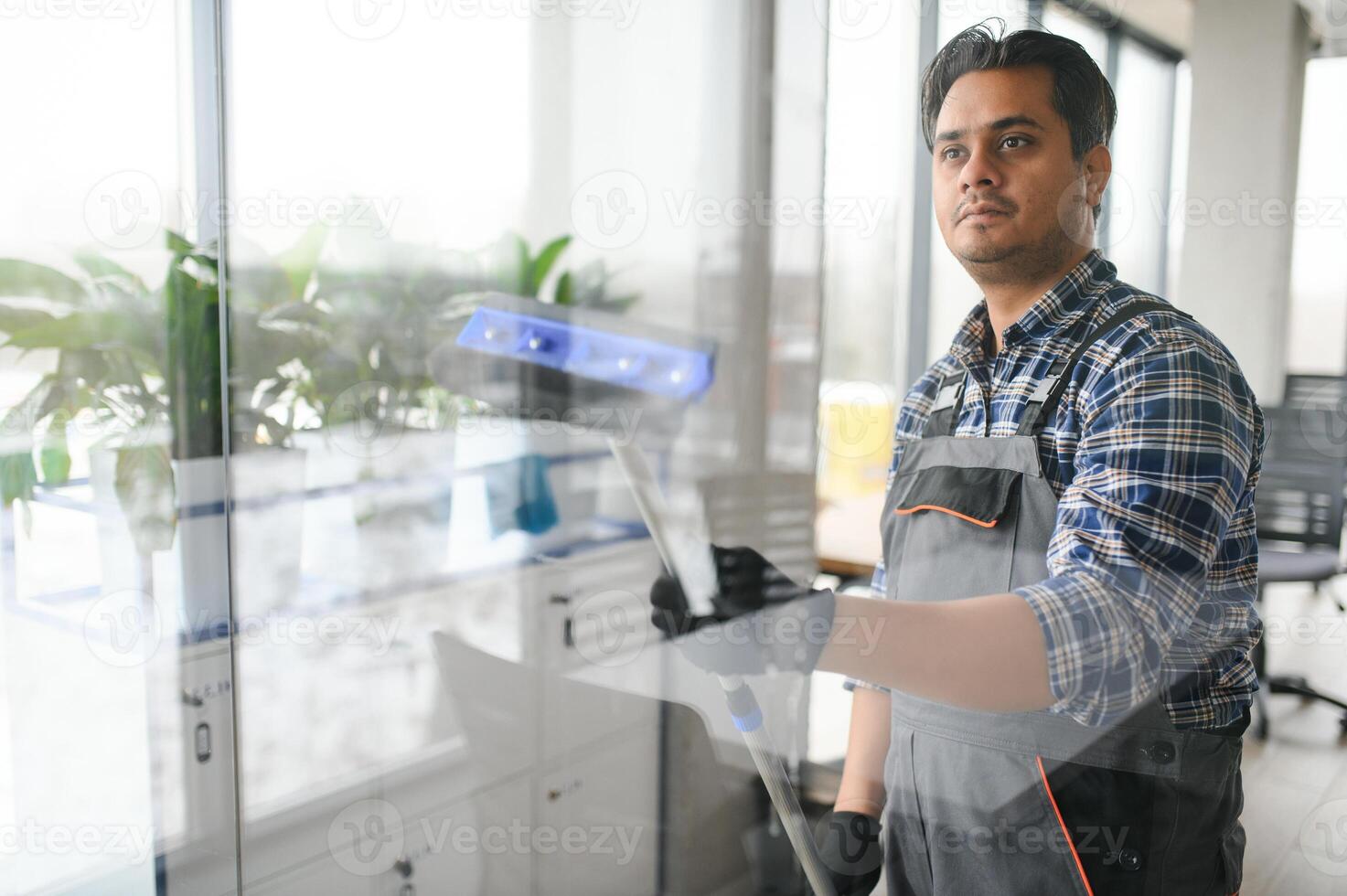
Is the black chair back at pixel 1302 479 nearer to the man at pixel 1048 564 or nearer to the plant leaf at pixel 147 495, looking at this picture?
the man at pixel 1048 564

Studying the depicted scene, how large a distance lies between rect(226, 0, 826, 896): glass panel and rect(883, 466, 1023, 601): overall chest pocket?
471 millimetres

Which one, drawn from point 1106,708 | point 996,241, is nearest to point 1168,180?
point 996,241

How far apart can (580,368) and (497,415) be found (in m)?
0.14

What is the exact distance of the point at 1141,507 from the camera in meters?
0.69

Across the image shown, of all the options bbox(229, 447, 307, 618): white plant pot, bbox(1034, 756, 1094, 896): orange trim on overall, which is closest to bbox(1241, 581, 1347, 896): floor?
bbox(1034, 756, 1094, 896): orange trim on overall

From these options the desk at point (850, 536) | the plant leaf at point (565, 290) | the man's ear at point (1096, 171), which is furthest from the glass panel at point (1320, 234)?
the plant leaf at point (565, 290)

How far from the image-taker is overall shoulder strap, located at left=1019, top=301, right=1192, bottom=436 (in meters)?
0.77

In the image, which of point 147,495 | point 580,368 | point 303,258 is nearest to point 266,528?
point 147,495

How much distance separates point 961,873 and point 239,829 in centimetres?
85

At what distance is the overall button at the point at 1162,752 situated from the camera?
2.64ft

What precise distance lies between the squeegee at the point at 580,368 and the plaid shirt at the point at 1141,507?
0.68 meters

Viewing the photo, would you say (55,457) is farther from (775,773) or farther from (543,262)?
(775,773)

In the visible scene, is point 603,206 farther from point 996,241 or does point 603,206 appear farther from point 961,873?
point 961,873

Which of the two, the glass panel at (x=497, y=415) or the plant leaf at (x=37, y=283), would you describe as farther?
the glass panel at (x=497, y=415)
